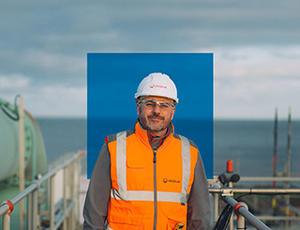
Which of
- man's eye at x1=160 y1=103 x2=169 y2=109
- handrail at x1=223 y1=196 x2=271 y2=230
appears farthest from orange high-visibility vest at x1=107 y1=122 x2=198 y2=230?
handrail at x1=223 y1=196 x2=271 y2=230

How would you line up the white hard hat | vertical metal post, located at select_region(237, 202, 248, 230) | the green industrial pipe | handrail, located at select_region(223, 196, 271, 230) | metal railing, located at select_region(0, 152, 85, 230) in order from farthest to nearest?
the green industrial pipe < metal railing, located at select_region(0, 152, 85, 230) < vertical metal post, located at select_region(237, 202, 248, 230) < the white hard hat < handrail, located at select_region(223, 196, 271, 230)

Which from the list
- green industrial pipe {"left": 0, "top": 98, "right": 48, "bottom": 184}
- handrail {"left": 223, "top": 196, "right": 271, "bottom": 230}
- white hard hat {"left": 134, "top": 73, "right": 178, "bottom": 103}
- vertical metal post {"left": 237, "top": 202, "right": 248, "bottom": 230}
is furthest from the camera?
green industrial pipe {"left": 0, "top": 98, "right": 48, "bottom": 184}

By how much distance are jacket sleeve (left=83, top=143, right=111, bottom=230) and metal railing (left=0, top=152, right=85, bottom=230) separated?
70cm

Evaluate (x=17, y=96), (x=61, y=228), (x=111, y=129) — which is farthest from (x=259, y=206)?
(x=111, y=129)

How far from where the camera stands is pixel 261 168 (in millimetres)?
52094

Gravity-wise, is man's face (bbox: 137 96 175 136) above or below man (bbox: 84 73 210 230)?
above

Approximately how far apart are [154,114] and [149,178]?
414 mm

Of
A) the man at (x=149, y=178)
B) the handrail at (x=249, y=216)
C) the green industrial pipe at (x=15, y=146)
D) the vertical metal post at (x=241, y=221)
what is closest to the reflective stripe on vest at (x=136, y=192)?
the man at (x=149, y=178)

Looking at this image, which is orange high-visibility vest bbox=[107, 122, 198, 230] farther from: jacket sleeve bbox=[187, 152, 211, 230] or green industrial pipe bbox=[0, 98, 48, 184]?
green industrial pipe bbox=[0, 98, 48, 184]

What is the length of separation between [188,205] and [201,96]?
105cm

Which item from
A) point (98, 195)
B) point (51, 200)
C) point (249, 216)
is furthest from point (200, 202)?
point (51, 200)

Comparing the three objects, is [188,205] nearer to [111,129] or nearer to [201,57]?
[111,129]

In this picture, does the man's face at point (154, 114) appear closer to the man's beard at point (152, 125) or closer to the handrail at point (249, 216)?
the man's beard at point (152, 125)

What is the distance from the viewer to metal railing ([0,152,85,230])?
2962 millimetres
